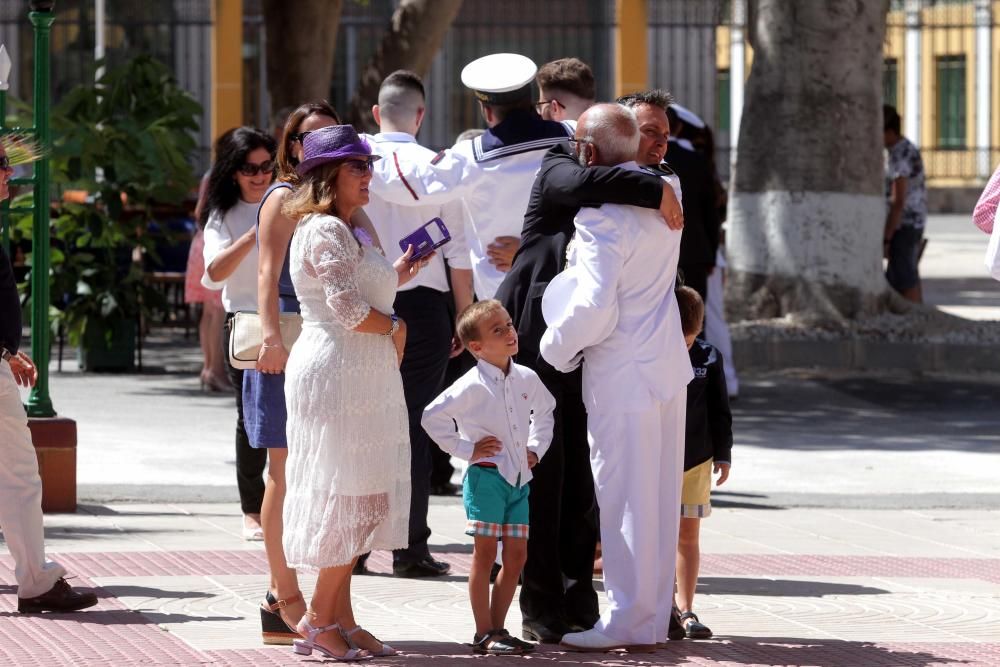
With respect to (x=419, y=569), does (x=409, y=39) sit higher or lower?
higher

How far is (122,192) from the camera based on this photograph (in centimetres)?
1524

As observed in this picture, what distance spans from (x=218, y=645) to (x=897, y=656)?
2.20 meters

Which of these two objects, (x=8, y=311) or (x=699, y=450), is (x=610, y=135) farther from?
(x=8, y=311)

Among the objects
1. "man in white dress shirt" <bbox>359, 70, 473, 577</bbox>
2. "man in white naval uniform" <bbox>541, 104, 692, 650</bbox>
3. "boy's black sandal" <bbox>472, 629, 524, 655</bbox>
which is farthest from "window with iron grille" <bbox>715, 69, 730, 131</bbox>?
"boy's black sandal" <bbox>472, 629, 524, 655</bbox>

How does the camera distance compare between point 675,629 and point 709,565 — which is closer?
point 675,629

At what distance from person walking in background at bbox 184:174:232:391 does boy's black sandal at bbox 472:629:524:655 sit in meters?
7.11

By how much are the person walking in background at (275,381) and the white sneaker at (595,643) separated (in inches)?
35.2

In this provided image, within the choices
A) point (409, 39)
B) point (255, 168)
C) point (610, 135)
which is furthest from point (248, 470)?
point (409, 39)

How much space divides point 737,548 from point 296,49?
32.4ft

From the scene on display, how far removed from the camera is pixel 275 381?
720cm

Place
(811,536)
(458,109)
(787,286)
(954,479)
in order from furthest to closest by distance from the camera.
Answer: (458,109), (787,286), (954,479), (811,536)

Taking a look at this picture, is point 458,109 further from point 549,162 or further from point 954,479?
point 549,162

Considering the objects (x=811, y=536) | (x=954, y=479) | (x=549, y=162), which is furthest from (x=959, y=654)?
(x=954, y=479)

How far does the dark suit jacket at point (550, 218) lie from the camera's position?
6375 millimetres
